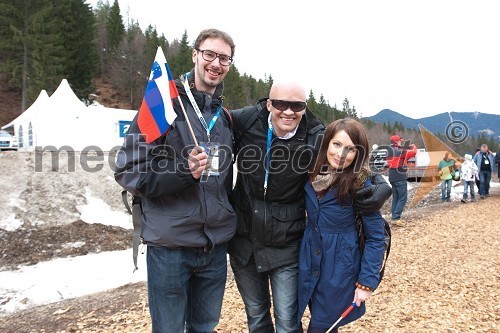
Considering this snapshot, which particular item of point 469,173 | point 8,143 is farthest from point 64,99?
point 469,173

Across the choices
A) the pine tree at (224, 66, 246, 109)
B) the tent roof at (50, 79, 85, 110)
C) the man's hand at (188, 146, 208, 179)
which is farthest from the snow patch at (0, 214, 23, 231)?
the pine tree at (224, 66, 246, 109)

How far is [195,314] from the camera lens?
111 inches

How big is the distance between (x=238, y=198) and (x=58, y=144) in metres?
20.4

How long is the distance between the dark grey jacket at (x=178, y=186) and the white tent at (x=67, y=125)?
20.2 metres

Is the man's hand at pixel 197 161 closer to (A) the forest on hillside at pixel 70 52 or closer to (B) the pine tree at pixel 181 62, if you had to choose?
(A) the forest on hillside at pixel 70 52

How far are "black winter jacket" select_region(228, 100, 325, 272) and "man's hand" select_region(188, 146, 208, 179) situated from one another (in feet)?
2.03

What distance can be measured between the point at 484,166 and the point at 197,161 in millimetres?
17919

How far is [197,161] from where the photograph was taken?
227 centimetres

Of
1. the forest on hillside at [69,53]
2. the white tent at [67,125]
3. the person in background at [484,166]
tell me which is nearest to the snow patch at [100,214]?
the white tent at [67,125]

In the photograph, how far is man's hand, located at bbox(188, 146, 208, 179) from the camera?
2.27m

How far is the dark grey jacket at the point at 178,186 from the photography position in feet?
7.49

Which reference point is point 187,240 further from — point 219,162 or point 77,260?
point 77,260

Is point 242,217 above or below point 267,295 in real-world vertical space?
above

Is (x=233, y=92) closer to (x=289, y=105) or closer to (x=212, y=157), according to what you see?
(x=289, y=105)
